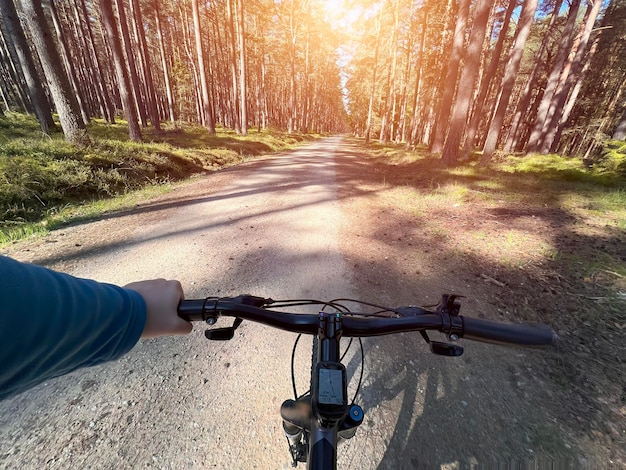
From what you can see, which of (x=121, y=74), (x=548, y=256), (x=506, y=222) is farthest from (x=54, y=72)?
(x=548, y=256)

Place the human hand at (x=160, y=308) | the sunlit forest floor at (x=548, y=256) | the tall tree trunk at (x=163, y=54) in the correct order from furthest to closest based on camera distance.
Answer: the tall tree trunk at (x=163, y=54) < the sunlit forest floor at (x=548, y=256) < the human hand at (x=160, y=308)

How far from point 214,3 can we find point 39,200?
27.9 m

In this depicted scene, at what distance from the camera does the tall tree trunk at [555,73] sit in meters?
13.7

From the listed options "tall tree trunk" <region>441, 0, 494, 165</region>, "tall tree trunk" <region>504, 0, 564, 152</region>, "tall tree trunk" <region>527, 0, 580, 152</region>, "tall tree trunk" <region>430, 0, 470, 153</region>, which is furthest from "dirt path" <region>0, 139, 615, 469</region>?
"tall tree trunk" <region>504, 0, 564, 152</region>

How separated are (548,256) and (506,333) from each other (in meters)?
4.35

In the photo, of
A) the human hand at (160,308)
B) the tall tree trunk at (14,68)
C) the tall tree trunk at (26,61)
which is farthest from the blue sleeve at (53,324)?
the tall tree trunk at (14,68)

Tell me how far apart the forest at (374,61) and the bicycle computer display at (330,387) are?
1238 centimetres

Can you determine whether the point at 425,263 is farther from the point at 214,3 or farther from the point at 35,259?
the point at 214,3

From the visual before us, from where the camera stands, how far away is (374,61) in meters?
28.7

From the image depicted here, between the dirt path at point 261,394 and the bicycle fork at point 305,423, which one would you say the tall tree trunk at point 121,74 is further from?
the bicycle fork at point 305,423

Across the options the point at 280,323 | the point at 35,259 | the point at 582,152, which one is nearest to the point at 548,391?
the point at 280,323

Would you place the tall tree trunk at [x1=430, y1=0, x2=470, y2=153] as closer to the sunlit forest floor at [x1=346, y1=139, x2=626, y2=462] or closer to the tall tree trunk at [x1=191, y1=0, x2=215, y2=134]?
the sunlit forest floor at [x1=346, y1=139, x2=626, y2=462]

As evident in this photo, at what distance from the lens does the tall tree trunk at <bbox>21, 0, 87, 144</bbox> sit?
805 cm

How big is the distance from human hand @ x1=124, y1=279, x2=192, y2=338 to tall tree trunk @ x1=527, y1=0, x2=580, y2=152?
21.4m
